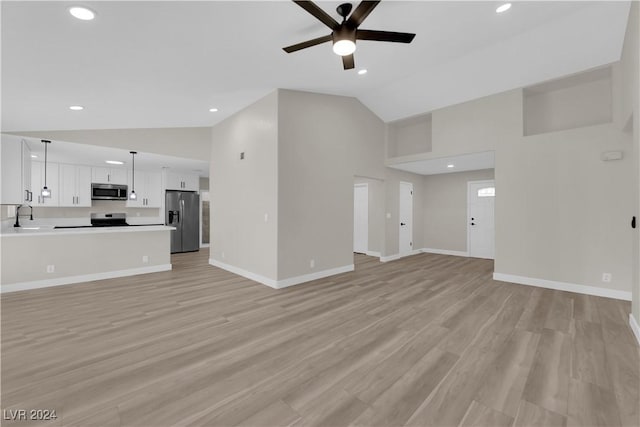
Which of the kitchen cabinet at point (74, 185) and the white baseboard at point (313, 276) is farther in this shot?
the kitchen cabinet at point (74, 185)

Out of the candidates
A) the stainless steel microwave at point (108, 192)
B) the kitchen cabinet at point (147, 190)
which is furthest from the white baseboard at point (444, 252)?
the stainless steel microwave at point (108, 192)

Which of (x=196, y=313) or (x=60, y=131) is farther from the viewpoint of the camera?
(x=60, y=131)

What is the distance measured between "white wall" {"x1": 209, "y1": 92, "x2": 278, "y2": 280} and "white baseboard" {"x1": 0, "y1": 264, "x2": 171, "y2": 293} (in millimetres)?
1228

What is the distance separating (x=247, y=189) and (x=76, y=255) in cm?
308

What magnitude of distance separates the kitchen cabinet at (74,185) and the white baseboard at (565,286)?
9645mm

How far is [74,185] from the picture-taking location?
22.2 ft

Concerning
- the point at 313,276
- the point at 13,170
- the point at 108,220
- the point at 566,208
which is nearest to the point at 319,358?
the point at 313,276

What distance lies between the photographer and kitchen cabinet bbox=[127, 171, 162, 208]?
765 centimetres

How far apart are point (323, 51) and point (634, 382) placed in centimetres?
421

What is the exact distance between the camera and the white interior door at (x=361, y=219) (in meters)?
7.77

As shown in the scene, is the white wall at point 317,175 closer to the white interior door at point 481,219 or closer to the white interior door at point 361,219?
the white interior door at point 361,219

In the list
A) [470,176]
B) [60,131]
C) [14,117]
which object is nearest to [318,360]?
[14,117]

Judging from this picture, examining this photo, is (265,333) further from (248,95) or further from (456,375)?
(248,95)

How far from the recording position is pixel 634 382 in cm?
198
